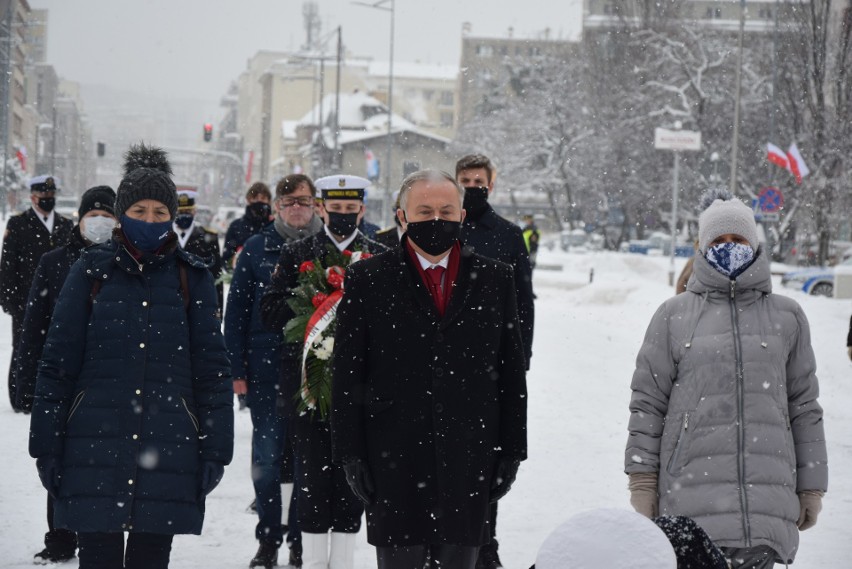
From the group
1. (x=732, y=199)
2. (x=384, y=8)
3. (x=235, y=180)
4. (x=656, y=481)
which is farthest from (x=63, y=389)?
(x=235, y=180)

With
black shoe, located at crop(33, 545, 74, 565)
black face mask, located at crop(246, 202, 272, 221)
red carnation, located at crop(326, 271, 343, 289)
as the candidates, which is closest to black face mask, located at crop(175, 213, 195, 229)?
black face mask, located at crop(246, 202, 272, 221)

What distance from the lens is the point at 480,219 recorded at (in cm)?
693

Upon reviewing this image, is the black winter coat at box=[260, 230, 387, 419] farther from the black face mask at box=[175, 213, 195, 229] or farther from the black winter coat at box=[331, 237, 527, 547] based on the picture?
the black face mask at box=[175, 213, 195, 229]

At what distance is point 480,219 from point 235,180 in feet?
465

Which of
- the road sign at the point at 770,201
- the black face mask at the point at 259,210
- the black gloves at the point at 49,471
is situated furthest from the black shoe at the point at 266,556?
the road sign at the point at 770,201

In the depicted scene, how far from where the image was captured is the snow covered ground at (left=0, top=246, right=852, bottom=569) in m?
7.11

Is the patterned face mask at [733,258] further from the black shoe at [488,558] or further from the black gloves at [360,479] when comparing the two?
the black shoe at [488,558]

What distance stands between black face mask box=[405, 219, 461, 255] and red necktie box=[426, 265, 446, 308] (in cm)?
7

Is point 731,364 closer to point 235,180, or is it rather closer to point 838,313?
point 838,313

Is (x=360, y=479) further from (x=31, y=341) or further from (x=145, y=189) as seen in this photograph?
(x=31, y=341)

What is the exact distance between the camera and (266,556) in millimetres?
6605

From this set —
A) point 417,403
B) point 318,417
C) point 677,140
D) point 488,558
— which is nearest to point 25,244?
point 318,417

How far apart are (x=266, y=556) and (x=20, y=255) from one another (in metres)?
4.70

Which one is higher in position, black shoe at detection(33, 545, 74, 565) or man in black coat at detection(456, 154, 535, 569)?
man in black coat at detection(456, 154, 535, 569)
